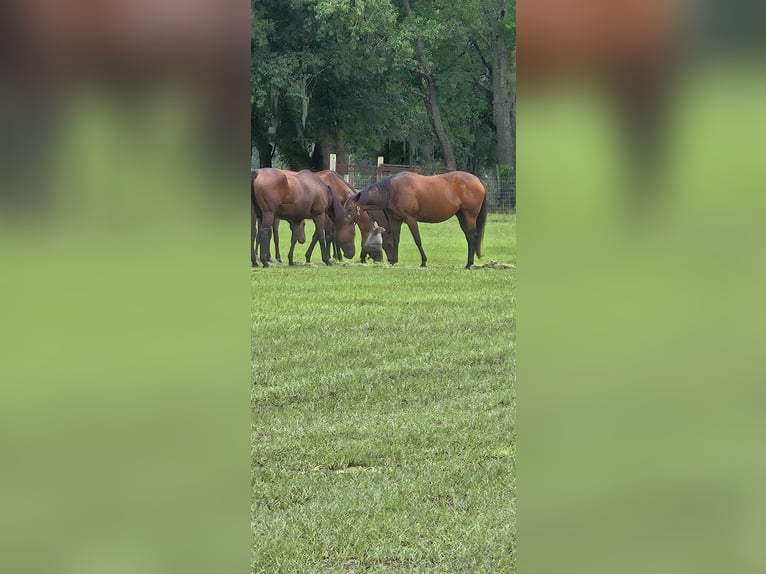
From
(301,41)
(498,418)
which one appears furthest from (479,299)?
(301,41)

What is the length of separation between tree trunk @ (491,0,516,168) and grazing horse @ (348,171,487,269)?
12.9 meters

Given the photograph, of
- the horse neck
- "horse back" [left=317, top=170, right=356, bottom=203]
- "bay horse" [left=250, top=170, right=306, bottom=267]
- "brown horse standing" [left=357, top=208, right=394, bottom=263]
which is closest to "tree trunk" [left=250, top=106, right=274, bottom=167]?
"horse back" [left=317, top=170, right=356, bottom=203]

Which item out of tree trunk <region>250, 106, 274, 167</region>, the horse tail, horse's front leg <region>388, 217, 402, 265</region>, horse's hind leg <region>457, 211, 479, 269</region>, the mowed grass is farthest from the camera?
tree trunk <region>250, 106, 274, 167</region>

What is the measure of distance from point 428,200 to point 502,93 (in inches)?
592

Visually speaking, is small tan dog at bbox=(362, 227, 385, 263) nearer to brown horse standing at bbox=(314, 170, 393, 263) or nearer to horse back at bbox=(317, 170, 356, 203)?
brown horse standing at bbox=(314, 170, 393, 263)

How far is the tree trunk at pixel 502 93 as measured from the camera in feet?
85.4

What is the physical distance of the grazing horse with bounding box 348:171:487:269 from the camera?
12367 mm

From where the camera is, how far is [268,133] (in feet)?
81.5

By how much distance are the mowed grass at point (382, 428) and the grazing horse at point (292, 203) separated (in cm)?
205
